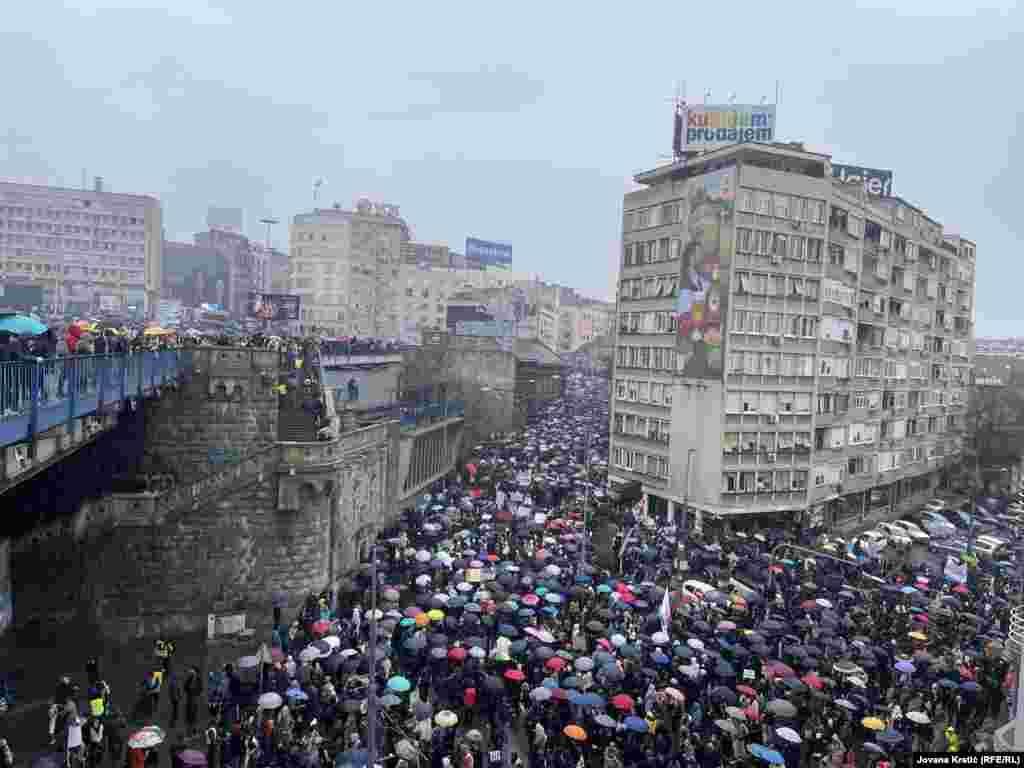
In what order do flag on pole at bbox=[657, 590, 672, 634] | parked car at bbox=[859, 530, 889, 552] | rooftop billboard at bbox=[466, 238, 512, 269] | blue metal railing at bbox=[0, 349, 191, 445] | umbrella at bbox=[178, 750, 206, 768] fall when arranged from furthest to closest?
1. rooftop billboard at bbox=[466, 238, 512, 269]
2. parked car at bbox=[859, 530, 889, 552]
3. flag on pole at bbox=[657, 590, 672, 634]
4. umbrella at bbox=[178, 750, 206, 768]
5. blue metal railing at bbox=[0, 349, 191, 445]

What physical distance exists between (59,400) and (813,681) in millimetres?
21390

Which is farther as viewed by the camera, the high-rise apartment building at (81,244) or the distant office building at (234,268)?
the distant office building at (234,268)

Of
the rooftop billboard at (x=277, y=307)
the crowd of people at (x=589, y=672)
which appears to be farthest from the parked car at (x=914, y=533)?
the rooftop billboard at (x=277, y=307)

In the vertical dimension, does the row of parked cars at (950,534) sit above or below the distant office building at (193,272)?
below

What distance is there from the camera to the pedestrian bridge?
15.9 meters

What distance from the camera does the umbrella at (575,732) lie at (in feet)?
60.3

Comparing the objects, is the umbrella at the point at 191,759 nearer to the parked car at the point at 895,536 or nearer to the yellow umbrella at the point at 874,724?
the yellow umbrella at the point at 874,724

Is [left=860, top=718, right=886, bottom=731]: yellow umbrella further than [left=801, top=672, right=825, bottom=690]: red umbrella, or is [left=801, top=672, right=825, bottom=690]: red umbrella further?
[left=801, top=672, right=825, bottom=690]: red umbrella

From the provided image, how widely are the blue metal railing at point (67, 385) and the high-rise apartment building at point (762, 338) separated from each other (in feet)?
98.9

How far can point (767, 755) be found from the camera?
17.7 metres

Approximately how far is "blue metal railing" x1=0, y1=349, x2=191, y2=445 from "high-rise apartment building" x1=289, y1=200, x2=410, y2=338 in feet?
313

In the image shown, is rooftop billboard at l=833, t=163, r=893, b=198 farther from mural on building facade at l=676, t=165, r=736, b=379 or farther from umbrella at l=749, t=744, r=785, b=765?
umbrella at l=749, t=744, r=785, b=765

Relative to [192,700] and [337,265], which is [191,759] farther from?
[337,265]

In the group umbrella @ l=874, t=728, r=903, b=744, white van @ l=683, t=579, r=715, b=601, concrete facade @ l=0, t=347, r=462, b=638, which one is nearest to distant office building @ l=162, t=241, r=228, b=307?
concrete facade @ l=0, t=347, r=462, b=638
